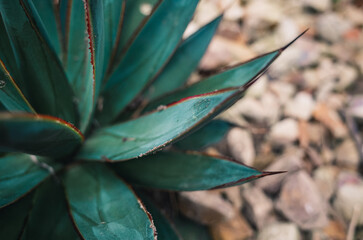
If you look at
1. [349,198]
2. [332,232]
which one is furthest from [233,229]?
[349,198]

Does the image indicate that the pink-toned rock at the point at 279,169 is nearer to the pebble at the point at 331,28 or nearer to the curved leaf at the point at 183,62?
the curved leaf at the point at 183,62

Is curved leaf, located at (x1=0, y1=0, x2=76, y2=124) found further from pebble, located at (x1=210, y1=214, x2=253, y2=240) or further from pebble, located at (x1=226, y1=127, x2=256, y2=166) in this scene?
pebble, located at (x1=226, y1=127, x2=256, y2=166)

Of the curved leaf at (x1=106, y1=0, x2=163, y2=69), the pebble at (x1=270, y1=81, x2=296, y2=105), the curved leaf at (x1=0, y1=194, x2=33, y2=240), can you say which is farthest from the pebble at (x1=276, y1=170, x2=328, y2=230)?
the curved leaf at (x1=0, y1=194, x2=33, y2=240)

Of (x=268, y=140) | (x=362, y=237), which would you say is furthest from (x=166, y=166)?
(x=362, y=237)

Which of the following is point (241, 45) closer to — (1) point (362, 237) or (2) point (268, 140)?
(2) point (268, 140)

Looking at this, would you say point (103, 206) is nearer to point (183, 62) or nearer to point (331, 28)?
point (183, 62)

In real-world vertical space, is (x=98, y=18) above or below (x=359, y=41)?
above
